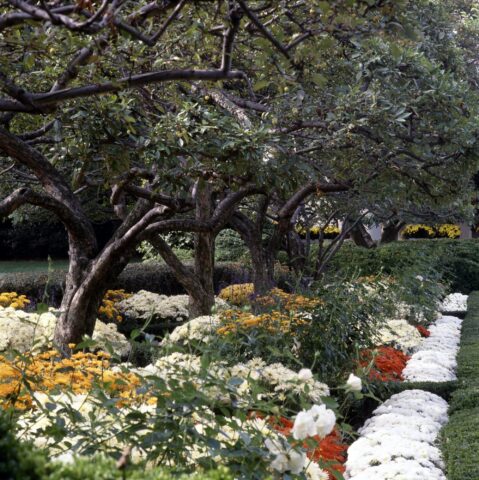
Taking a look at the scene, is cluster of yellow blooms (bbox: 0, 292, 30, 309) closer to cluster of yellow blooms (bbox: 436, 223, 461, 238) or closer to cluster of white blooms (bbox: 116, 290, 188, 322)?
cluster of white blooms (bbox: 116, 290, 188, 322)

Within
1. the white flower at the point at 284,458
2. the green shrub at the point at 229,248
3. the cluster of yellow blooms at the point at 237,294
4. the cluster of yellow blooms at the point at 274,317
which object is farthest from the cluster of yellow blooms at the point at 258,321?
the green shrub at the point at 229,248

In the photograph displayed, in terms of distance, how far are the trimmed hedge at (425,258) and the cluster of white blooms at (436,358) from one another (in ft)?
7.47

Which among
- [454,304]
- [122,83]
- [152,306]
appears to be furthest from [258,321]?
[454,304]

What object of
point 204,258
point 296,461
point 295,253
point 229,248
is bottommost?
point 229,248

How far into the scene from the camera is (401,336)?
8.18 meters

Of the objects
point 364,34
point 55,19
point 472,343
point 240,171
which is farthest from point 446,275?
point 55,19

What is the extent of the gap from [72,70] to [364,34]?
1.34 meters

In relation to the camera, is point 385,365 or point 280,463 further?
point 385,365

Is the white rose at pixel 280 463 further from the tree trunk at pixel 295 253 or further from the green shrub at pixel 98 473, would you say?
the tree trunk at pixel 295 253

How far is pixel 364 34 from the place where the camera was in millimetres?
3271

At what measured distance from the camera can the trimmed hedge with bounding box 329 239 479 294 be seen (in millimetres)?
13141

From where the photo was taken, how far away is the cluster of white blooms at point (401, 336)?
317 inches

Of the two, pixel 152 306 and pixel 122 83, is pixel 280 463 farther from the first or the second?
pixel 152 306

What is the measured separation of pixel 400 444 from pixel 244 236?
603cm
